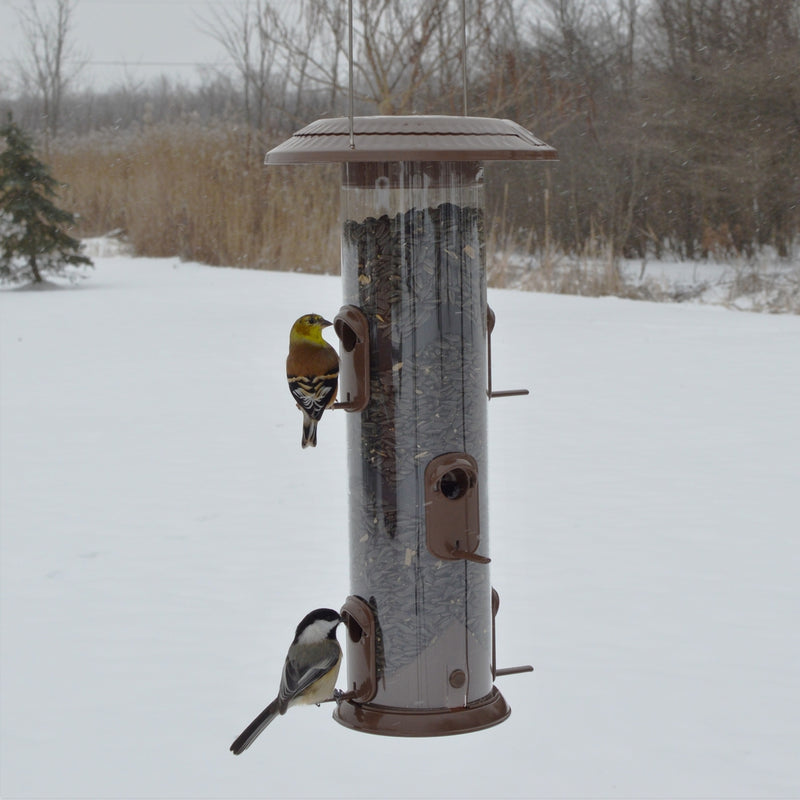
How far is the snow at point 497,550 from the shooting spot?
11.4 feet

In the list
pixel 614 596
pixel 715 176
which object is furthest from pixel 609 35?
pixel 614 596

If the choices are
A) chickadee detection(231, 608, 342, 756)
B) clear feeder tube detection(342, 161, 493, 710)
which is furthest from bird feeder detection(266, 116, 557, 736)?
chickadee detection(231, 608, 342, 756)

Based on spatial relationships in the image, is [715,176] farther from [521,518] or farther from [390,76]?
[521,518]

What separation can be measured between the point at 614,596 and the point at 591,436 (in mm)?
2727

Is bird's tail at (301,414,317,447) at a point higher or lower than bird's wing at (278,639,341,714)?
higher

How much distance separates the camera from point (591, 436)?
7.32m

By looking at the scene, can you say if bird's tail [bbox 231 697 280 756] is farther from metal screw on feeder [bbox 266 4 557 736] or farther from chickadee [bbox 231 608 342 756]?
metal screw on feeder [bbox 266 4 557 736]

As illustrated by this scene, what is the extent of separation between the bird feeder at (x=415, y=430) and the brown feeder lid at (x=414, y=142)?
14 millimetres

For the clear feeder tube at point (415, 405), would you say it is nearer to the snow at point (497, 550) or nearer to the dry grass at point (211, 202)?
the snow at point (497, 550)

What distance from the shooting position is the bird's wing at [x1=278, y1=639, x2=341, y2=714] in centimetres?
252

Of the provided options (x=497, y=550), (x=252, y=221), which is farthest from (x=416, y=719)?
(x=252, y=221)

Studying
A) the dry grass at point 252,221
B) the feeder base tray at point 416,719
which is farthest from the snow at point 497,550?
the dry grass at point 252,221

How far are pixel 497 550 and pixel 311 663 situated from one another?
2.79 metres

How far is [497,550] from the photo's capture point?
5.29 meters
